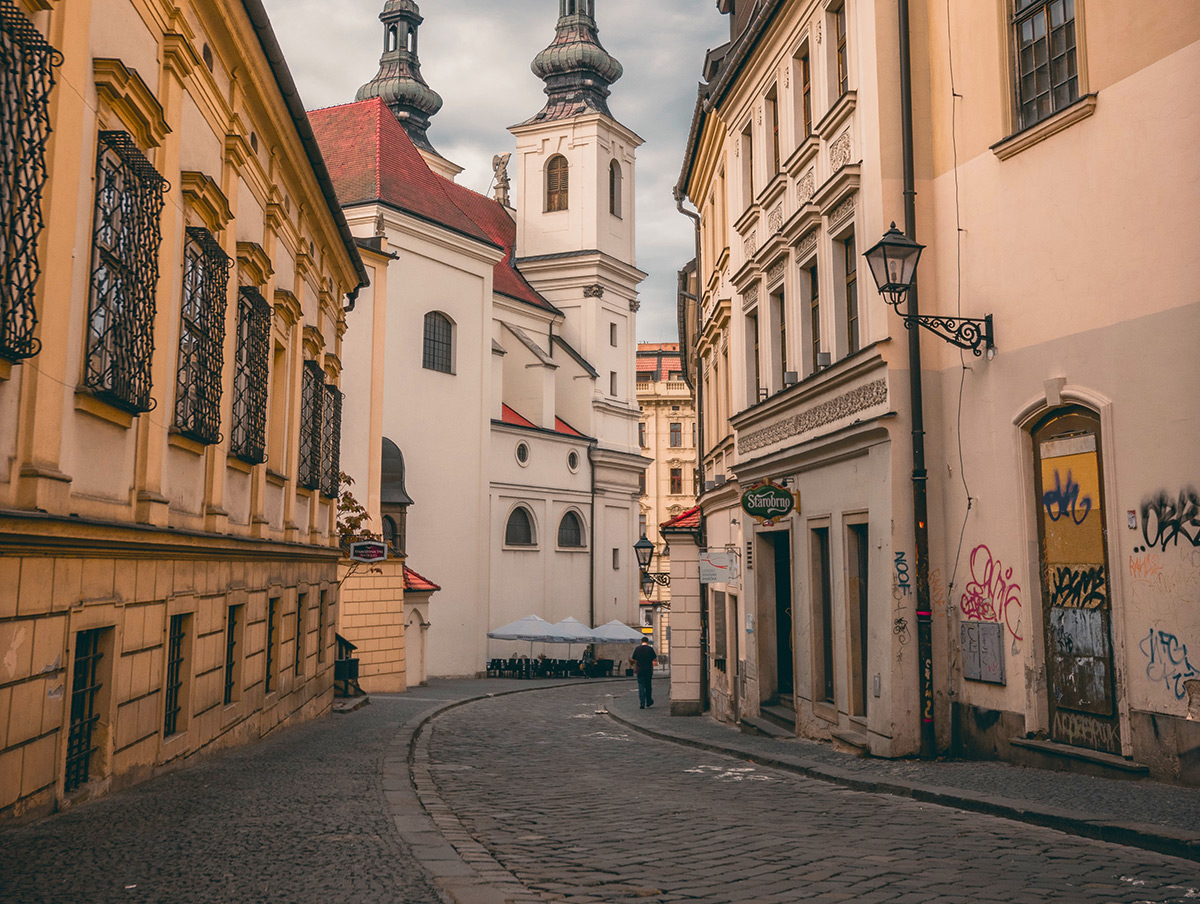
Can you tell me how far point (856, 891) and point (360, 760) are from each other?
7.51 metres

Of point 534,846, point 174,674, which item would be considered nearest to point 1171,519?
point 534,846

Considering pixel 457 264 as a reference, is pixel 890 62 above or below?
below

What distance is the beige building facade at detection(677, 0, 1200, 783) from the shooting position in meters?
9.28

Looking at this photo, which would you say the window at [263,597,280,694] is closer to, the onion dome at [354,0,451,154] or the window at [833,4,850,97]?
the window at [833,4,850,97]

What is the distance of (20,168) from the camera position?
6766 mm

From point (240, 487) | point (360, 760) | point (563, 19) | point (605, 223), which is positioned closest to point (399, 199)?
point (605, 223)

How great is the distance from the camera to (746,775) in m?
11.9

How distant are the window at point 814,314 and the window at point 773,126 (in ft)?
7.45

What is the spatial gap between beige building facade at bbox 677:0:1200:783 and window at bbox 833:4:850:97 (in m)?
0.05

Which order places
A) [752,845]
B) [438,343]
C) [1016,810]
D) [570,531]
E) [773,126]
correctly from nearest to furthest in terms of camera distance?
[752,845] → [1016,810] → [773,126] → [438,343] → [570,531]

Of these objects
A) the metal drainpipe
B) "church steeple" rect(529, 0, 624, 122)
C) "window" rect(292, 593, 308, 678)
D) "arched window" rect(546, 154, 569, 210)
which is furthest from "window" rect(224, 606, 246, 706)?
"church steeple" rect(529, 0, 624, 122)

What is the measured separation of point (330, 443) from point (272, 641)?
629 cm

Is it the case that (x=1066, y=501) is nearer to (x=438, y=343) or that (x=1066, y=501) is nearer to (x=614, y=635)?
(x=614, y=635)

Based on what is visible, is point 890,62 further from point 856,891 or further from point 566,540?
point 566,540
